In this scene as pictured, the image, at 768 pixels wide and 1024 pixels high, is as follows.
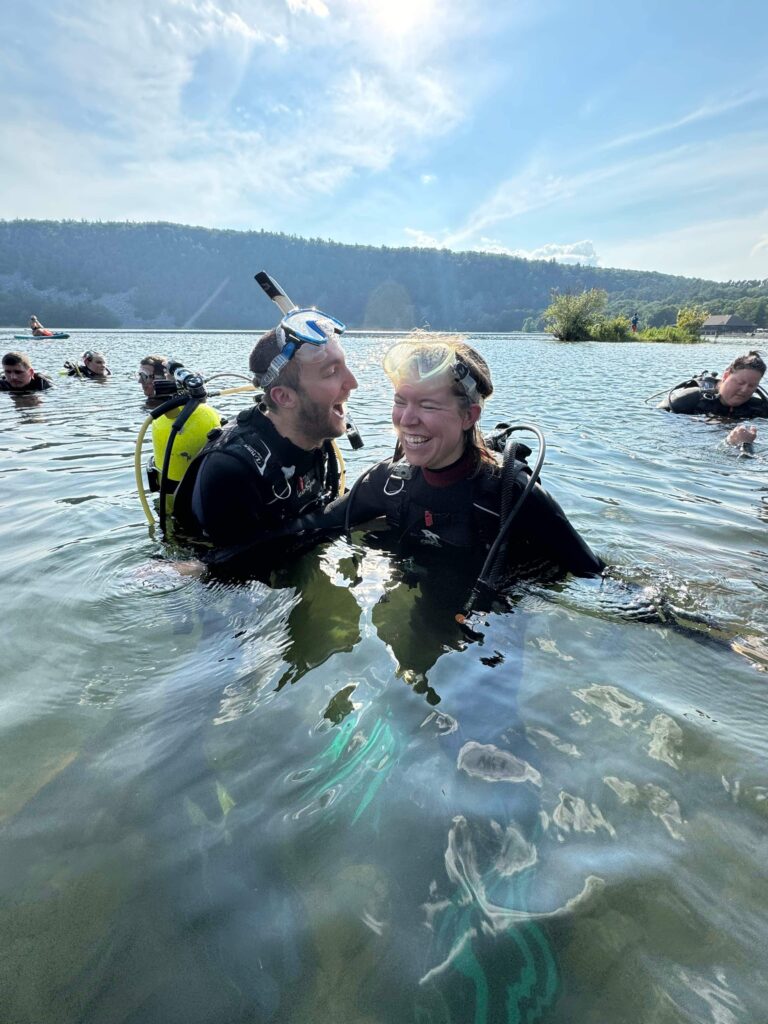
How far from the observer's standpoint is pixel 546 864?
1.89 m

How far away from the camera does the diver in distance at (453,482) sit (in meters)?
3.34

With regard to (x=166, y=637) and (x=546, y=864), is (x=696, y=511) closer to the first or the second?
(x=546, y=864)

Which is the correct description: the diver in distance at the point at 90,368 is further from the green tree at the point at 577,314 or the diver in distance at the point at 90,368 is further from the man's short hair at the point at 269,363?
the green tree at the point at 577,314

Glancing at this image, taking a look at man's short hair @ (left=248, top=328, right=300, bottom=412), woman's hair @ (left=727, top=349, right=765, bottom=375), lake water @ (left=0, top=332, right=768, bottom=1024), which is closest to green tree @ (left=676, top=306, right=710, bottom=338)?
woman's hair @ (left=727, top=349, right=765, bottom=375)

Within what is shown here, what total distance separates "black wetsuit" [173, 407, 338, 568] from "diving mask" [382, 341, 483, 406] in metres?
1.14

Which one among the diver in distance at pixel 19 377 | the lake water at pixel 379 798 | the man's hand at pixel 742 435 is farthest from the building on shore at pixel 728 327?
the lake water at pixel 379 798

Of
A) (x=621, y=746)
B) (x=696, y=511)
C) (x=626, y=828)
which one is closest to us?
(x=626, y=828)

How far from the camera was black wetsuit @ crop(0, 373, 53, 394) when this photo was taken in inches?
570

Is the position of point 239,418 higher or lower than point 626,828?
higher

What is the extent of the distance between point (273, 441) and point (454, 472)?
137 cm

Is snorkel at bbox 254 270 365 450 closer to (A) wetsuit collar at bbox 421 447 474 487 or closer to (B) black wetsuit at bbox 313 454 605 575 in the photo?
(B) black wetsuit at bbox 313 454 605 575

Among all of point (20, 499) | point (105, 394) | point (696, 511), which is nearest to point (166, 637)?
point (20, 499)

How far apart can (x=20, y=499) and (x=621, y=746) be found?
684cm

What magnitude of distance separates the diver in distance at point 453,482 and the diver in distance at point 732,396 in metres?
6.97
